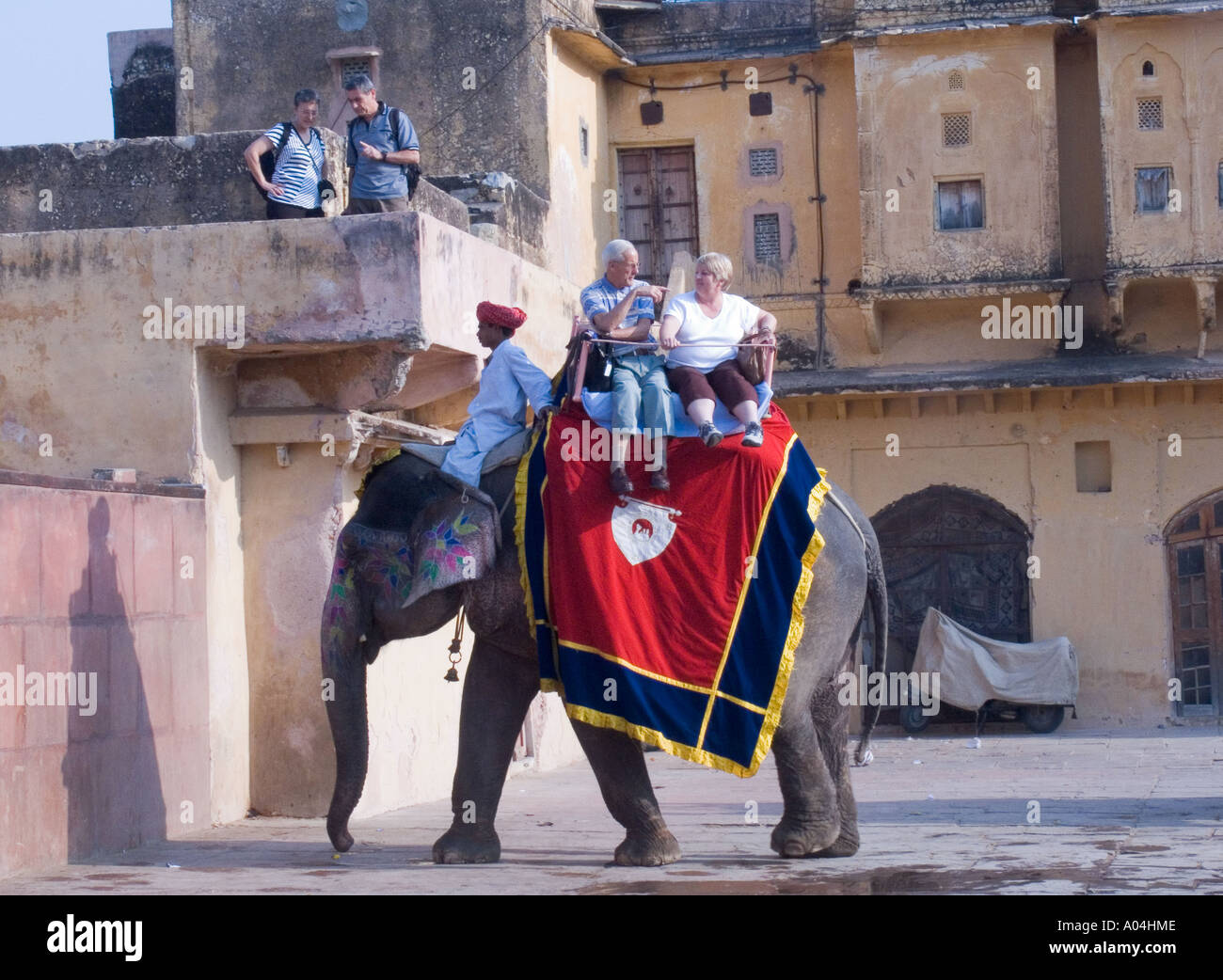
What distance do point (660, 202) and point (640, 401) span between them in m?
14.5

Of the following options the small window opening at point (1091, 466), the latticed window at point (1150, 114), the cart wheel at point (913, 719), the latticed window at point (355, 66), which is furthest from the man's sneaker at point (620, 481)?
the latticed window at point (1150, 114)

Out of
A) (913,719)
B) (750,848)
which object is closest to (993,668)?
(913,719)

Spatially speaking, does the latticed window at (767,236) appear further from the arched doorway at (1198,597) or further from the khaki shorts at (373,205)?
the khaki shorts at (373,205)

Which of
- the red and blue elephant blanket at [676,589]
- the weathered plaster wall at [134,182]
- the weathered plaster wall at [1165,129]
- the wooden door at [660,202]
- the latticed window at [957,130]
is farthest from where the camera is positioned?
the wooden door at [660,202]

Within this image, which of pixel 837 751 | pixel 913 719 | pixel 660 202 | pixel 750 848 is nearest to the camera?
pixel 837 751

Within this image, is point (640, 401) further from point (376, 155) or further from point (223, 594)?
point (376, 155)

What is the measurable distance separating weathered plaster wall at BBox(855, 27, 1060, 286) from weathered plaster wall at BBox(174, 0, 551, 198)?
4109mm

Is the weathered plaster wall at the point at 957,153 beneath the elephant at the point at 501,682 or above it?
above

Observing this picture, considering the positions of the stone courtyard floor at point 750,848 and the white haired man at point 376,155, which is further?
the white haired man at point 376,155

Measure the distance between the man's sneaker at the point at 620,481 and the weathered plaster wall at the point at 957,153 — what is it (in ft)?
44.6

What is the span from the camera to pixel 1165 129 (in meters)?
20.6

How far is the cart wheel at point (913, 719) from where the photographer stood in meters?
20.1

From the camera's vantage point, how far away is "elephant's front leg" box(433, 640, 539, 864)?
821 cm

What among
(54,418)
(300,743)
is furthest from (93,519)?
(300,743)
